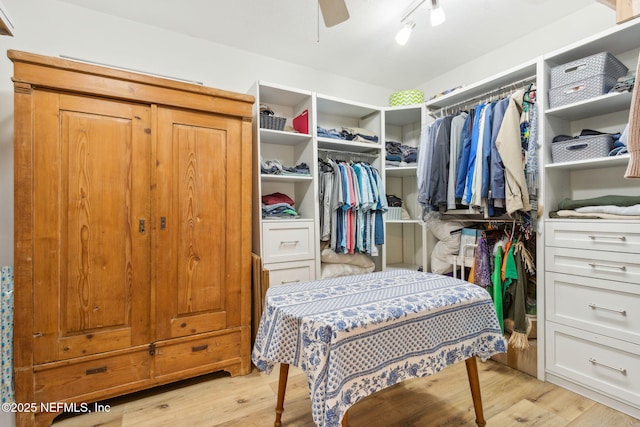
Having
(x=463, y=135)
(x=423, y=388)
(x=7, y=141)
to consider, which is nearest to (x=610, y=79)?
(x=463, y=135)

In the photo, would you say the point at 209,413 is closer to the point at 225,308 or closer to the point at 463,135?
the point at 225,308

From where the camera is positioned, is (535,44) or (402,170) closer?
(535,44)

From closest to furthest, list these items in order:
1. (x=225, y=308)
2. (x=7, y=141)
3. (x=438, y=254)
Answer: (x=7, y=141)
(x=225, y=308)
(x=438, y=254)

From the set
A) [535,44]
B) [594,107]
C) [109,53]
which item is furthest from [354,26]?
[109,53]

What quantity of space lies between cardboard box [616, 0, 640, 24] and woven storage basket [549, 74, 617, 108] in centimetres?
123

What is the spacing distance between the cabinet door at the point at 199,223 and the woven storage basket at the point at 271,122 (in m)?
0.31

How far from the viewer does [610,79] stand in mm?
1807

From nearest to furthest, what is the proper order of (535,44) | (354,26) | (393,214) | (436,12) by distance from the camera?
(436,12) < (354,26) < (535,44) < (393,214)

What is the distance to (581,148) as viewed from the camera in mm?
1867

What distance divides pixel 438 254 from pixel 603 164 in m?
1.25

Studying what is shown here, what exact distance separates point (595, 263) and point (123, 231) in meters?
2.75

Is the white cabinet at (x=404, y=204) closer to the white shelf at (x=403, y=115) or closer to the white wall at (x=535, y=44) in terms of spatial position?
the white shelf at (x=403, y=115)

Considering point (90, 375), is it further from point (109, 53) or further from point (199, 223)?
point (109, 53)

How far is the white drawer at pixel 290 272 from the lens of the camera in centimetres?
236
